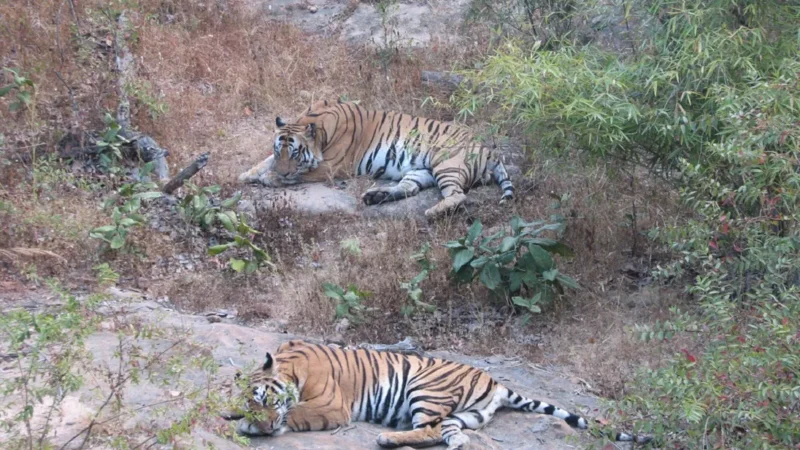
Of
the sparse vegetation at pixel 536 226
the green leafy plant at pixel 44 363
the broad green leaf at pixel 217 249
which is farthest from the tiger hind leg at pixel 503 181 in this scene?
the green leafy plant at pixel 44 363

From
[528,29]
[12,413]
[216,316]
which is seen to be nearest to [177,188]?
[216,316]

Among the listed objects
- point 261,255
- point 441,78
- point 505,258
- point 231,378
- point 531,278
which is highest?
point 441,78

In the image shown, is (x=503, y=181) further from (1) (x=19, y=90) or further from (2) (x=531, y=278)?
(1) (x=19, y=90)

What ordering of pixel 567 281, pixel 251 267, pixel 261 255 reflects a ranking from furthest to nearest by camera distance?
1. pixel 261 255
2. pixel 251 267
3. pixel 567 281

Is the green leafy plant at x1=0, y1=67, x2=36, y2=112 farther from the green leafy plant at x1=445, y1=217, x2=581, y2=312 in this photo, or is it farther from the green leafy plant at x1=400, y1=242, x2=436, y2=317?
the green leafy plant at x1=445, y1=217, x2=581, y2=312

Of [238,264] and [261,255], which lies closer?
[238,264]

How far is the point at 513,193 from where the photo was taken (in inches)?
338

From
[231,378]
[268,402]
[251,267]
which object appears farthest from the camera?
[251,267]

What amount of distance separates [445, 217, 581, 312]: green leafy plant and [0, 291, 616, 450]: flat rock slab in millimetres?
597

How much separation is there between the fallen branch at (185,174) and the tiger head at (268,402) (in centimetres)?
319

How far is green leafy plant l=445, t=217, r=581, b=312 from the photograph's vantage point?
21.9ft

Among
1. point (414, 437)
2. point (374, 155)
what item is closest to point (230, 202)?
point (374, 155)

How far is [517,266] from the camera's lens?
6.80m

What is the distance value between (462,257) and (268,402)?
2.29 meters
